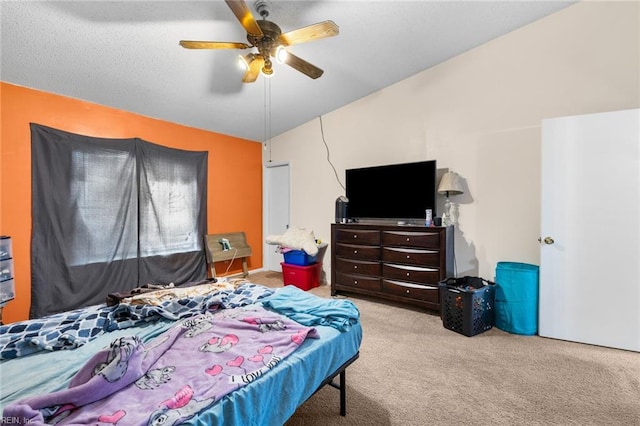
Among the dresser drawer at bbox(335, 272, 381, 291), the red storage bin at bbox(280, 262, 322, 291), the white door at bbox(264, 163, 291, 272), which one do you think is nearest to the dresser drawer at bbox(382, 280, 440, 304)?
the dresser drawer at bbox(335, 272, 381, 291)

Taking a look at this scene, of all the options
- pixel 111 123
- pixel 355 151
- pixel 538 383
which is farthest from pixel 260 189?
pixel 538 383

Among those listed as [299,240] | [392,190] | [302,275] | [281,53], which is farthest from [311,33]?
[302,275]

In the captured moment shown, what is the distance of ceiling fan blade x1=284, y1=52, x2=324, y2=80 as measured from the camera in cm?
225

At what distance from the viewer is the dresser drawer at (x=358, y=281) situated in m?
3.44

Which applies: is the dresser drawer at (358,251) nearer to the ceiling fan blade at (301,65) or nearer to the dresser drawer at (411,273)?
the dresser drawer at (411,273)

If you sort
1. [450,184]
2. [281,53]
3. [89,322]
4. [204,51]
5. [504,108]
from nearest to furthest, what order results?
[89,322] < [281,53] < [204,51] < [504,108] < [450,184]

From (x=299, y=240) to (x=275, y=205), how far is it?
130 cm

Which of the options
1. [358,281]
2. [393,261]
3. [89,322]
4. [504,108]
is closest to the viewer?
[89,322]

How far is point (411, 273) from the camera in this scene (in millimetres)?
3158

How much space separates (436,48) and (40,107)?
166 inches

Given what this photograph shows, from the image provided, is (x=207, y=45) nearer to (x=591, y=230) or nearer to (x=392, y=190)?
(x=392, y=190)

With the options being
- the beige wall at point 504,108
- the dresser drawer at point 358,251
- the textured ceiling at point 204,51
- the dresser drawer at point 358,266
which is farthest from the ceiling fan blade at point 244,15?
the dresser drawer at point 358,266

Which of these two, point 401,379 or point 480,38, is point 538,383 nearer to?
point 401,379

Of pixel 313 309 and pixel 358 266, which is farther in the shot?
pixel 358 266
